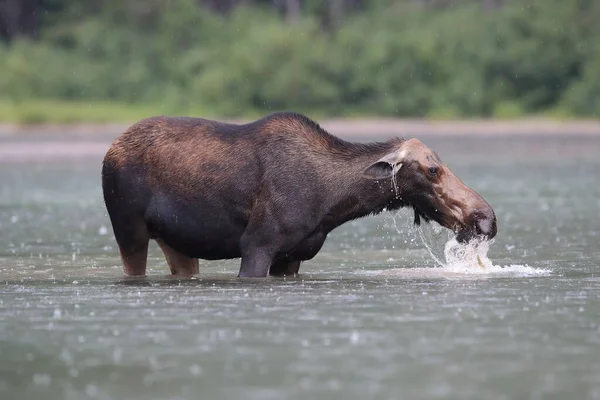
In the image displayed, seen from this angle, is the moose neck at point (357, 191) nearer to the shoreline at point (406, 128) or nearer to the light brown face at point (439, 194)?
the light brown face at point (439, 194)

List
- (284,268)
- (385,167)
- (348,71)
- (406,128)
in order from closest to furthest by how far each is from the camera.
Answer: (385,167)
(284,268)
(406,128)
(348,71)

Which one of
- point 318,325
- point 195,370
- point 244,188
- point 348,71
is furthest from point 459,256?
point 348,71

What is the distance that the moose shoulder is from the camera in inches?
463

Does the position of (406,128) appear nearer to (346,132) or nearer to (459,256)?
(346,132)

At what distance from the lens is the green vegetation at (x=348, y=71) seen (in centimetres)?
4284

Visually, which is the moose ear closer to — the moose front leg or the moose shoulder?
the moose shoulder

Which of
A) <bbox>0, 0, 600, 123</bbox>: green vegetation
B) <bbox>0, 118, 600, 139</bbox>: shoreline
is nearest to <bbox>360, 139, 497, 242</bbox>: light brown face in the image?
<bbox>0, 118, 600, 139</bbox>: shoreline

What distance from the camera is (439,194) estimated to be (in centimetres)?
1177

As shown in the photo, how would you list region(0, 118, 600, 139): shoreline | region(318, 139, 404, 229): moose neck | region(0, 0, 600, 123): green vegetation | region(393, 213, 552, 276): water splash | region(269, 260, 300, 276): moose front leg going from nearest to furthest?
1. region(318, 139, 404, 229): moose neck
2. region(393, 213, 552, 276): water splash
3. region(269, 260, 300, 276): moose front leg
4. region(0, 118, 600, 139): shoreline
5. region(0, 0, 600, 123): green vegetation

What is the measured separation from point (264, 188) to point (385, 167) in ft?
3.19

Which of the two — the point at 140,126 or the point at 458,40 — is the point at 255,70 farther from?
the point at 140,126

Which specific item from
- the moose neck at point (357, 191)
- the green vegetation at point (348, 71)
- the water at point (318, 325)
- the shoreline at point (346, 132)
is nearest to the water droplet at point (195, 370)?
the water at point (318, 325)

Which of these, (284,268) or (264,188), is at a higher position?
Answer: (264,188)

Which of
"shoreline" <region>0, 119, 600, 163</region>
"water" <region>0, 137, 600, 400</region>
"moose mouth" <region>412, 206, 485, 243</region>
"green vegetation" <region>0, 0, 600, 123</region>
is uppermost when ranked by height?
"green vegetation" <region>0, 0, 600, 123</region>
